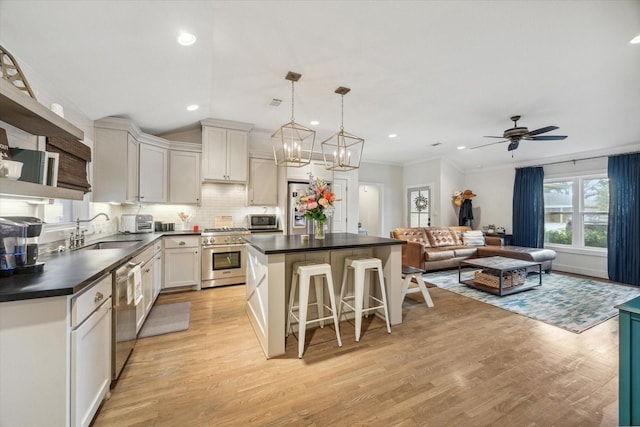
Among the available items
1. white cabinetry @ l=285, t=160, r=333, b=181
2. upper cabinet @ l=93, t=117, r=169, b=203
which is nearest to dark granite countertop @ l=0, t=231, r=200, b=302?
upper cabinet @ l=93, t=117, r=169, b=203

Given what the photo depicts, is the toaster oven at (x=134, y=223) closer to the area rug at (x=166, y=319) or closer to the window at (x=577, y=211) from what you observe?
the area rug at (x=166, y=319)

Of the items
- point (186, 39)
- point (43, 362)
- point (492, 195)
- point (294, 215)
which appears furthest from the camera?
point (492, 195)

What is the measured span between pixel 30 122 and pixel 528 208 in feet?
26.4

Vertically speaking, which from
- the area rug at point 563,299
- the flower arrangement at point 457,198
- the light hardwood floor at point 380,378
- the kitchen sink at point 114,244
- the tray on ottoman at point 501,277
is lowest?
the light hardwood floor at point 380,378

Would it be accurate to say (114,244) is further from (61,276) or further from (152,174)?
(61,276)

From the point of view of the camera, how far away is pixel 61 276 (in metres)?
1.41

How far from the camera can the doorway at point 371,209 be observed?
300 inches

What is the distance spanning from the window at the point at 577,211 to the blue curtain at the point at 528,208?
245mm

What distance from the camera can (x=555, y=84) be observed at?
10.5 ft

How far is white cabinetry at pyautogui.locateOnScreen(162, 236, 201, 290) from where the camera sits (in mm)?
3857

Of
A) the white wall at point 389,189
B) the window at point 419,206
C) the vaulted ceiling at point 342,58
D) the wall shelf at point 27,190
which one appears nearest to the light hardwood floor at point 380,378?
the wall shelf at point 27,190

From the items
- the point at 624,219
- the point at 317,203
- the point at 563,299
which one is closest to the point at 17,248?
the point at 317,203

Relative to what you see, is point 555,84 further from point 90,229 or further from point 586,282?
point 90,229

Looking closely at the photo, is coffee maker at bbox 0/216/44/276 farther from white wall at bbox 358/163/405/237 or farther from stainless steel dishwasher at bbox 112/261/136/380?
white wall at bbox 358/163/405/237
